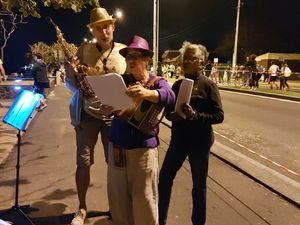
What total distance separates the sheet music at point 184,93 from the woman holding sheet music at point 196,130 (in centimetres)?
21

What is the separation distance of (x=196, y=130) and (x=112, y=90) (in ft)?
3.80

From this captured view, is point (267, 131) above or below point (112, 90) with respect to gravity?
below

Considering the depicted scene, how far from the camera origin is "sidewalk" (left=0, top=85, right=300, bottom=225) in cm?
406

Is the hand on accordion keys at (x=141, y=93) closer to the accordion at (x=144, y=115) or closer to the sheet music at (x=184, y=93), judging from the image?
the accordion at (x=144, y=115)

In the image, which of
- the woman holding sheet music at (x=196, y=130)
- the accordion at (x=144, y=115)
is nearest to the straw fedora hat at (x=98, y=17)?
the woman holding sheet music at (x=196, y=130)

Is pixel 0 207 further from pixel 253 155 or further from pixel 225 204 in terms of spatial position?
pixel 253 155

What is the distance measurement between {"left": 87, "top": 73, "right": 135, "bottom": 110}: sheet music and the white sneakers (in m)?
1.68

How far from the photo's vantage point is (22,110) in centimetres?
375

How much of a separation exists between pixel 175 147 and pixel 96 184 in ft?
6.48

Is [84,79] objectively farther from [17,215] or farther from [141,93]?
[17,215]

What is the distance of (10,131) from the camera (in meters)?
8.38

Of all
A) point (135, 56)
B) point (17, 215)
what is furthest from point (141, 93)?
point (17, 215)

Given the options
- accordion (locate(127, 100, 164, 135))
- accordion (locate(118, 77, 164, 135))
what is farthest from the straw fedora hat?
accordion (locate(127, 100, 164, 135))

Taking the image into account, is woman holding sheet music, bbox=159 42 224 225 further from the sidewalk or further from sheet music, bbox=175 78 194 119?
the sidewalk
